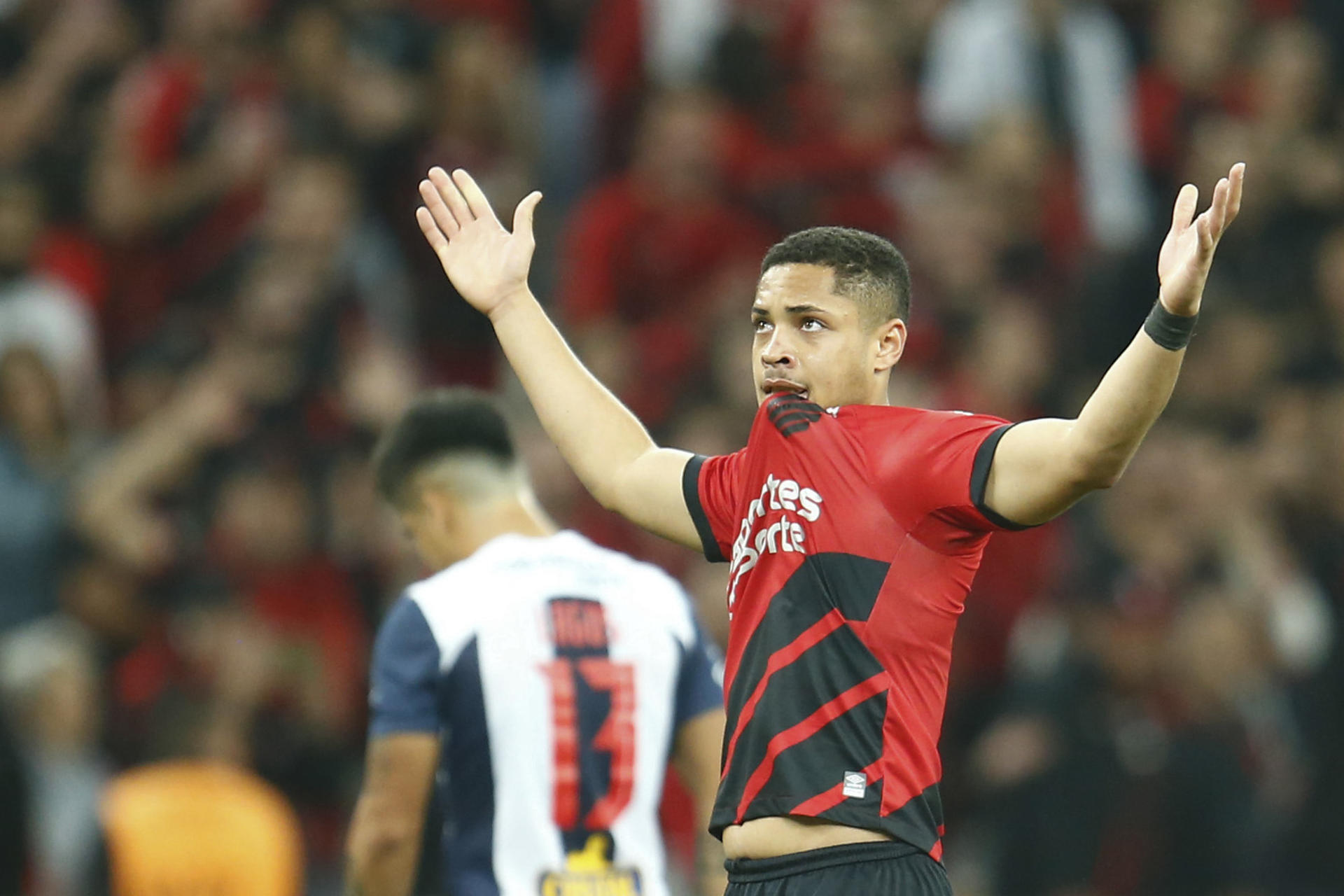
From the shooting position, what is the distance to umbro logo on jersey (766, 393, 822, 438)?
3.77 meters

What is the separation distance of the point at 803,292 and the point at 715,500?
0.47 metres

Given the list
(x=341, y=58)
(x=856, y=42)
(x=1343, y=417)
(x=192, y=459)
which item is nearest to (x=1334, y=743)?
(x=1343, y=417)

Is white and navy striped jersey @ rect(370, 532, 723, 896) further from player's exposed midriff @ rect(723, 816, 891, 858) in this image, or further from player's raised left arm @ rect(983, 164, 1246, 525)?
player's raised left arm @ rect(983, 164, 1246, 525)

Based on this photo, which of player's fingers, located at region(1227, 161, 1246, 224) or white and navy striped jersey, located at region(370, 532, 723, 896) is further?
white and navy striped jersey, located at region(370, 532, 723, 896)

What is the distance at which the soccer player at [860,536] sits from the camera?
3.46 m

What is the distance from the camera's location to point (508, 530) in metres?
5.29

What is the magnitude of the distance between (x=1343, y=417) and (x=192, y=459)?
216 inches

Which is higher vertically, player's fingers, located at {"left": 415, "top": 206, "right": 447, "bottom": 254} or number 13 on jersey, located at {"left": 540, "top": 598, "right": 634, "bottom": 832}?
player's fingers, located at {"left": 415, "top": 206, "right": 447, "bottom": 254}

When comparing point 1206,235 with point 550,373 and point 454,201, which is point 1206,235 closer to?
point 550,373

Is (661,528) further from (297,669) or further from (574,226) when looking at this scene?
(574,226)

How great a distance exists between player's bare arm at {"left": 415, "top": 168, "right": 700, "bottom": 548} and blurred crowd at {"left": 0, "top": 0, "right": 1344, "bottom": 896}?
4034 mm

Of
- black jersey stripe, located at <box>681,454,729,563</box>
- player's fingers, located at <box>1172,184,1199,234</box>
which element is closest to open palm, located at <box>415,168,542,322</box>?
black jersey stripe, located at <box>681,454,729,563</box>

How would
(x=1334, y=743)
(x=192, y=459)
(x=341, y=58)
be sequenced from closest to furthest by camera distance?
1. (x=1334, y=743)
2. (x=192, y=459)
3. (x=341, y=58)

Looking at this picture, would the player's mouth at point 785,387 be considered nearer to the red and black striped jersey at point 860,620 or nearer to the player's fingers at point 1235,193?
the red and black striped jersey at point 860,620
